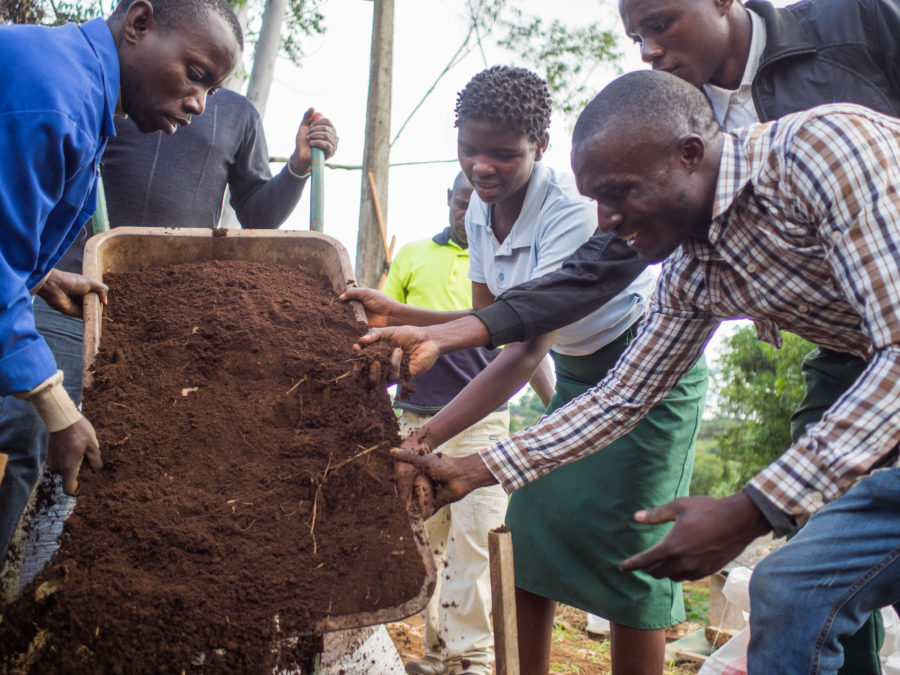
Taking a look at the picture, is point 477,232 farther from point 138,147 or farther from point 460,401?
point 138,147

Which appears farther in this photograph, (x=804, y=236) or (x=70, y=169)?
(x=70, y=169)

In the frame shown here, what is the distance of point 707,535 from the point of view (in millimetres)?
1431

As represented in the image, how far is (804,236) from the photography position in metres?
1.58

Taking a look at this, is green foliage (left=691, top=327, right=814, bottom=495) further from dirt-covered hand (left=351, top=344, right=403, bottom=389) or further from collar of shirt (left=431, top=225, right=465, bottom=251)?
dirt-covered hand (left=351, top=344, right=403, bottom=389)

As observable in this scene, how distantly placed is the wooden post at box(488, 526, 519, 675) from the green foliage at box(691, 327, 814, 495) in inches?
344

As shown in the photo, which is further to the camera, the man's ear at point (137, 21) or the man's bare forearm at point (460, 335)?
the man's bare forearm at point (460, 335)

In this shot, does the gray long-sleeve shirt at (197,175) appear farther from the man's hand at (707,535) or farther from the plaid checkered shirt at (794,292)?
the man's hand at (707,535)

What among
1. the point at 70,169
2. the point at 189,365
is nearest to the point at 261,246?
the point at 189,365

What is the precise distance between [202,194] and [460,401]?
148cm

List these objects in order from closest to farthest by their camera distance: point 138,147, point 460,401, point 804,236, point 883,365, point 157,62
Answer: point 883,365
point 804,236
point 157,62
point 460,401
point 138,147

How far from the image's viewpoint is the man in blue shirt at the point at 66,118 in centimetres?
173

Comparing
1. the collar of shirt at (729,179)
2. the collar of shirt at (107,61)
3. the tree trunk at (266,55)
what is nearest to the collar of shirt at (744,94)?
the collar of shirt at (729,179)

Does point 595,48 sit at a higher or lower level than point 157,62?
higher

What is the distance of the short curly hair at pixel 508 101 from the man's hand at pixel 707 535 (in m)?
1.53
